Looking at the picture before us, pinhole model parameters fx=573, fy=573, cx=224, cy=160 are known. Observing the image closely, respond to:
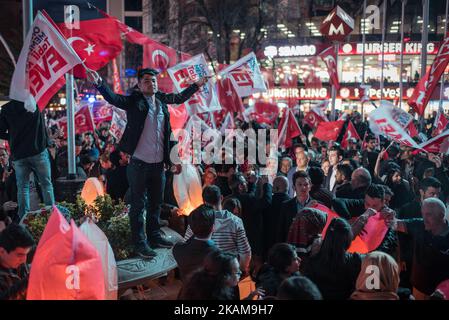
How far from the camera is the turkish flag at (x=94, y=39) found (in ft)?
26.0

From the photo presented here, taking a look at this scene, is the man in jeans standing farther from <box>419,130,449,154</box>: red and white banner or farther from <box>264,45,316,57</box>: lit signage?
<box>264,45,316,57</box>: lit signage

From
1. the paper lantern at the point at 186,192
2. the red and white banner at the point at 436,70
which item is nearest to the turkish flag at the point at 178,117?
the paper lantern at the point at 186,192

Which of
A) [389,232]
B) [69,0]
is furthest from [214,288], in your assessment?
[69,0]

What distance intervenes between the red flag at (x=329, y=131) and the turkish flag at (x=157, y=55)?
164 inches

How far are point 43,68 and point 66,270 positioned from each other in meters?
3.00

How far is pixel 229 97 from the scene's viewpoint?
1487cm

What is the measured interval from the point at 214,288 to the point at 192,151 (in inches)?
267

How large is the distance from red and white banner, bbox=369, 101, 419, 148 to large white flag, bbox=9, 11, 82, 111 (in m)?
4.89

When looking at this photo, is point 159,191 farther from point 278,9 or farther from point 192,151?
point 278,9

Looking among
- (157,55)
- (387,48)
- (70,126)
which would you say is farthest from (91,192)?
(387,48)

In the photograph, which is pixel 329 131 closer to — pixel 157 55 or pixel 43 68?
pixel 157 55

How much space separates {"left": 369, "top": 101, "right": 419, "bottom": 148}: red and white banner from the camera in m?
8.42

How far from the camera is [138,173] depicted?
5.65 m

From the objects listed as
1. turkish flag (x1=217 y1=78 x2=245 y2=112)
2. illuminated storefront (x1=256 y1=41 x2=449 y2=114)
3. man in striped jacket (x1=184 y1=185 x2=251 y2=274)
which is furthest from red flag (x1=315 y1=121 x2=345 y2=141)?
illuminated storefront (x1=256 y1=41 x2=449 y2=114)
